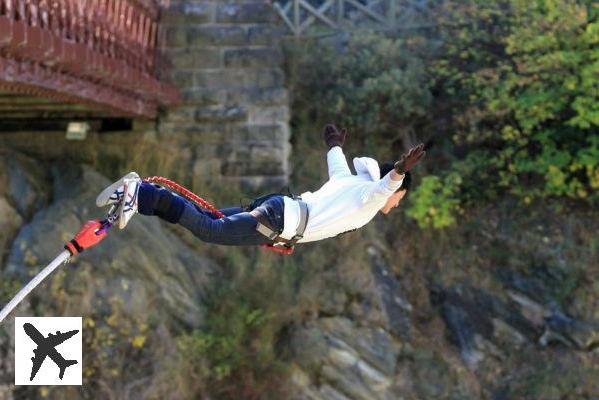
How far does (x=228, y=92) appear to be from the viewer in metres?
12.7

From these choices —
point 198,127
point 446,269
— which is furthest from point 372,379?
point 198,127

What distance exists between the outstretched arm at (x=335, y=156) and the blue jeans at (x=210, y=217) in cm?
53

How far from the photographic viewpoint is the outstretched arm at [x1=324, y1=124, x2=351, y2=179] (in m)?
7.11

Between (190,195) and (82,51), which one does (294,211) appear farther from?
(82,51)

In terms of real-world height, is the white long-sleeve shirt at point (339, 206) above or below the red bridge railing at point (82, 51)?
below

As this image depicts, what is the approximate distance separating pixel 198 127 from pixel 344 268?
275cm

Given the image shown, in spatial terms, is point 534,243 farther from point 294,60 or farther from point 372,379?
point 294,60

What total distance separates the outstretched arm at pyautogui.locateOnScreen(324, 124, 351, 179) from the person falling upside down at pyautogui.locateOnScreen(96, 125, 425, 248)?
0.02m

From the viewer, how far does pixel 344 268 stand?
12422mm

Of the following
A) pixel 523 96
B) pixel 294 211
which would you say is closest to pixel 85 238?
pixel 294 211

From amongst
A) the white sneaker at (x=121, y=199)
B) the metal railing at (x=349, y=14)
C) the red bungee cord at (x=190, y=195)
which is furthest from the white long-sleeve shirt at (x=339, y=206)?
the metal railing at (x=349, y=14)

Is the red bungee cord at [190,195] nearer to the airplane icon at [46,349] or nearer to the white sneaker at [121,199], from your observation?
the white sneaker at [121,199]

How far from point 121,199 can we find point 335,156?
1.88 meters

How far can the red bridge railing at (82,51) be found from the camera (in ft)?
23.0
